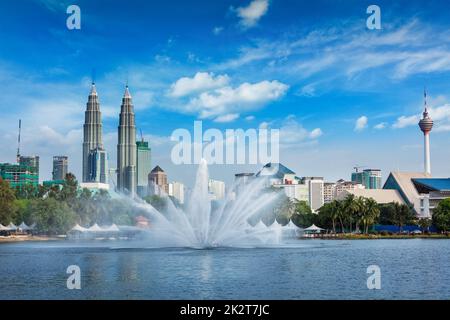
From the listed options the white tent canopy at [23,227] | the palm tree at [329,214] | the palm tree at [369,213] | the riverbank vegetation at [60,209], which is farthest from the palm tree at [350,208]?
the white tent canopy at [23,227]

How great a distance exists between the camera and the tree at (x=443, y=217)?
150 metres

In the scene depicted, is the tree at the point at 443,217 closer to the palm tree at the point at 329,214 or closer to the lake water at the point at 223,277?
Result: the palm tree at the point at 329,214

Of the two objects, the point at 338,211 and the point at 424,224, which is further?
the point at 424,224

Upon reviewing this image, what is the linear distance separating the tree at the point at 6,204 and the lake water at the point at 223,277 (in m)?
65.0

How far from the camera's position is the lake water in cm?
3881

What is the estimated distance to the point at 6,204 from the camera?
128750 mm

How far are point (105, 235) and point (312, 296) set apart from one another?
114569 mm

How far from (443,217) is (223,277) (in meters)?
119

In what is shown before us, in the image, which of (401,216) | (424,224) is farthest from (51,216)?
(424,224)

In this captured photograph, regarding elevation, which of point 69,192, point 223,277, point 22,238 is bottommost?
point 22,238

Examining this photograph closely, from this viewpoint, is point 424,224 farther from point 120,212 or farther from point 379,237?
point 120,212

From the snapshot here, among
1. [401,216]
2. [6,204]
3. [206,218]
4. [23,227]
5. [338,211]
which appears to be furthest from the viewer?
[401,216]
